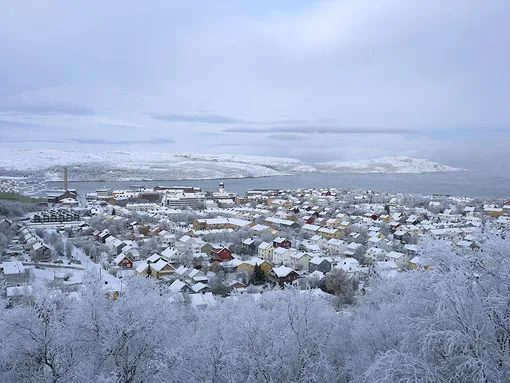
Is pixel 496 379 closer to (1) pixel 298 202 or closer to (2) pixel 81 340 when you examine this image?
(2) pixel 81 340

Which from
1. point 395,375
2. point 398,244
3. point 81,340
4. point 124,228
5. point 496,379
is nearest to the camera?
point 496,379

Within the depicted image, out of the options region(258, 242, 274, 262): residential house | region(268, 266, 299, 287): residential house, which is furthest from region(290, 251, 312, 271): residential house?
region(268, 266, 299, 287): residential house

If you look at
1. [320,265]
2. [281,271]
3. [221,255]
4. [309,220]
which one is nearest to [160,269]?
[221,255]

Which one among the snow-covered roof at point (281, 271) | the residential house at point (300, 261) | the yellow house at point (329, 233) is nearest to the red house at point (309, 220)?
the yellow house at point (329, 233)

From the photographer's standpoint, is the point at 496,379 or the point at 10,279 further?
the point at 10,279

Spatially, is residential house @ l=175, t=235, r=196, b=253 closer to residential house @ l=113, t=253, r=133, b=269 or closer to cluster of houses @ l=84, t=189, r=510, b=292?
cluster of houses @ l=84, t=189, r=510, b=292

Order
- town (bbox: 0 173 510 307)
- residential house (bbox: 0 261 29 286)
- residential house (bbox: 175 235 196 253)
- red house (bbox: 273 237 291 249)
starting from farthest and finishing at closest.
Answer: red house (bbox: 273 237 291 249)
residential house (bbox: 175 235 196 253)
town (bbox: 0 173 510 307)
residential house (bbox: 0 261 29 286)

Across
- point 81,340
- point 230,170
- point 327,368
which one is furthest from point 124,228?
point 230,170
